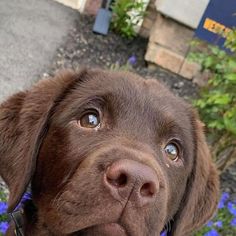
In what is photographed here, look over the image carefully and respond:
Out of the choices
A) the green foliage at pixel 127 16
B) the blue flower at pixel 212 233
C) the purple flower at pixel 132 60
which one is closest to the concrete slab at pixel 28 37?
the green foliage at pixel 127 16

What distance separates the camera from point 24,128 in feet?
10.6

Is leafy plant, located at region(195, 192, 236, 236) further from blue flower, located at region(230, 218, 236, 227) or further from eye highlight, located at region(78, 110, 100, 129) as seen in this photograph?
eye highlight, located at region(78, 110, 100, 129)

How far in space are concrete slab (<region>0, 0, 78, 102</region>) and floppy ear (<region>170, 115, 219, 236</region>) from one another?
2816mm

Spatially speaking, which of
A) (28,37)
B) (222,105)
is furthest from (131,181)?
(28,37)

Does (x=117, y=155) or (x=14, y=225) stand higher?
(x=117, y=155)

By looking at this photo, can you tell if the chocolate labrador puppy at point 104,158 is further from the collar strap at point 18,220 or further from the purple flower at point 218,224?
the purple flower at point 218,224

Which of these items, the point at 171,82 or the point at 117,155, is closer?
the point at 117,155

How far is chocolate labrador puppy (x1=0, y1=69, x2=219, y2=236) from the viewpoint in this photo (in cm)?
A: 270

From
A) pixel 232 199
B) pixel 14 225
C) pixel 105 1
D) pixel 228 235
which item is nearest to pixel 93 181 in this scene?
pixel 14 225

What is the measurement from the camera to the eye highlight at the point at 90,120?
10.3 ft

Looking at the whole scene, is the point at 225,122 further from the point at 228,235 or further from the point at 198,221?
the point at 198,221

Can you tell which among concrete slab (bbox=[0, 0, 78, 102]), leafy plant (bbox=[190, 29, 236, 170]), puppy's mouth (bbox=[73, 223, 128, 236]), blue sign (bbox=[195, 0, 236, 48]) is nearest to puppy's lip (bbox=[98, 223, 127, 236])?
puppy's mouth (bbox=[73, 223, 128, 236])

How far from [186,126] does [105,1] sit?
212 inches

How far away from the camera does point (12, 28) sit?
7.32 meters
